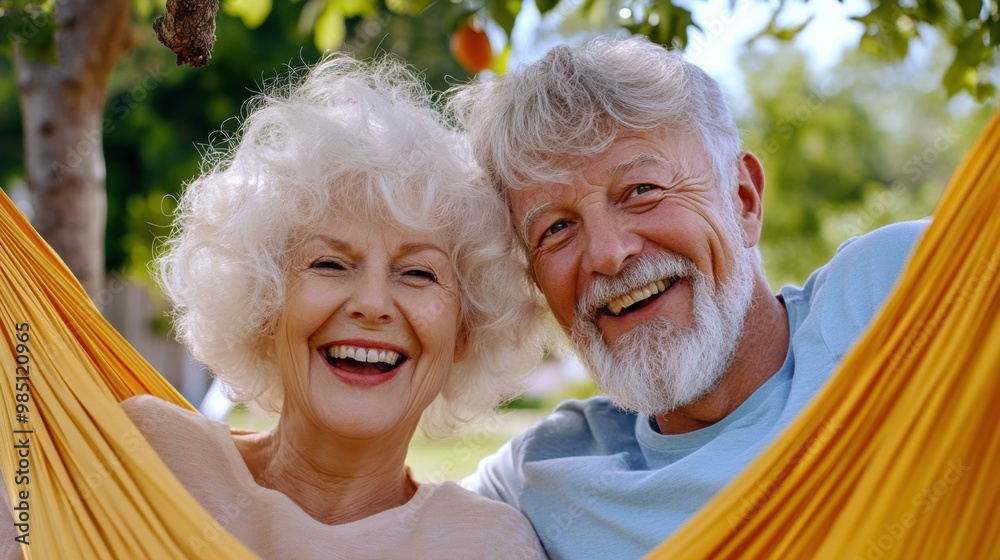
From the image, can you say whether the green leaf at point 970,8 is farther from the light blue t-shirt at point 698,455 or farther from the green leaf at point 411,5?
the green leaf at point 411,5

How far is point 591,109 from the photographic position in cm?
246

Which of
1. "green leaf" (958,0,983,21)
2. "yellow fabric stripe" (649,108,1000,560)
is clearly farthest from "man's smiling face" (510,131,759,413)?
"green leaf" (958,0,983,21)

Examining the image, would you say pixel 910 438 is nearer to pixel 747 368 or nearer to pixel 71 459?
pixel 747 368

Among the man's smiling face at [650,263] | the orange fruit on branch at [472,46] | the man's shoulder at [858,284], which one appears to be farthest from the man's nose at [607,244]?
the orange fruit on branch at [472,46]

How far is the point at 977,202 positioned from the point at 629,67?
1129 millimetres

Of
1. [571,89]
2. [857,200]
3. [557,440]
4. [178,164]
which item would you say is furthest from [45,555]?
[857,200]

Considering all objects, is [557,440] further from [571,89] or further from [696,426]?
[571,89]

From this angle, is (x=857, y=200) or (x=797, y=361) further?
(x=857, y=200)

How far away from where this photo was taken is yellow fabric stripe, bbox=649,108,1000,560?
1.54m

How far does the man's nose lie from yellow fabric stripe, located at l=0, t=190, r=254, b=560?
Result: 3.59 ft

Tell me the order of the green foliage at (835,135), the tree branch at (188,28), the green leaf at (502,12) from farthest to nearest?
the green foliage at (835,135) < the green leaf at (502,12) < the tree branch at (188,28)

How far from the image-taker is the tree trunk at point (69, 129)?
3.21m

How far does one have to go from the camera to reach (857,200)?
87.2 feet

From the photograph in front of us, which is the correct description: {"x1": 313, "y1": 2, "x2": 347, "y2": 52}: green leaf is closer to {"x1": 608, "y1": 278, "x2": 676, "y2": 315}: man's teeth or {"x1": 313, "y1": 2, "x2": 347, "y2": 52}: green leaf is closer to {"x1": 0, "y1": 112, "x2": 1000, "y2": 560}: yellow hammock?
{"x1": 608, "y1": 278, "x2": 676, "y2": 315}: man's teeth
